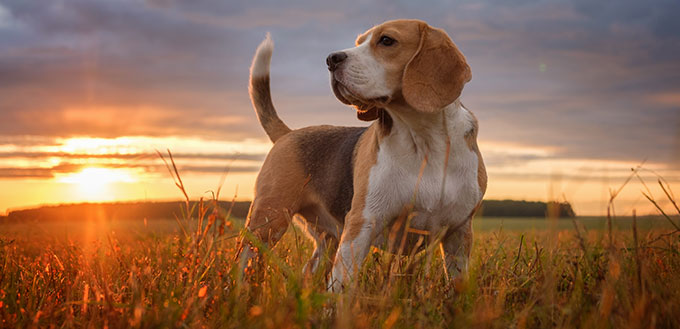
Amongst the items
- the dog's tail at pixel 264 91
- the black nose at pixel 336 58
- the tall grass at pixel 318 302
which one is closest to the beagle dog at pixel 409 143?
the black nose at pixel 336 58

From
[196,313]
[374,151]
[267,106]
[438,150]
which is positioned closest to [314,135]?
[267,106]

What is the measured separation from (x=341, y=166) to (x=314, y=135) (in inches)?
33.4

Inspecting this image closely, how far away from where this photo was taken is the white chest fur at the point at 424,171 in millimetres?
3977

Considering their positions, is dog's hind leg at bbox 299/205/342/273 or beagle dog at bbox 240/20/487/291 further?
dog's hind leg at bbox 299/205/342/273

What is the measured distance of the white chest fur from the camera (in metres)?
3.98

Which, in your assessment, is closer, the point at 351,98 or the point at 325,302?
the point at 325,302

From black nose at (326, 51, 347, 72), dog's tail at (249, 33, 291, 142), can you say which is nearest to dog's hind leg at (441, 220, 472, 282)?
black nose at (326, 51, 347, 72)

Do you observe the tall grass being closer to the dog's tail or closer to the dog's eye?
the dog's eye

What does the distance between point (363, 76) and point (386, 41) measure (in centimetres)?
42

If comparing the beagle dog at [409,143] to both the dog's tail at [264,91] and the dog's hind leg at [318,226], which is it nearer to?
the dog's hind leg at [318,226]

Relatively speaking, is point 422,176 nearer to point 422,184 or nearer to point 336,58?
point 422,184

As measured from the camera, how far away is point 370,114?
14.6ft

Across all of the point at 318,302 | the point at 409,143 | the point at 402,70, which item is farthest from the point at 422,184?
the point at 318,302

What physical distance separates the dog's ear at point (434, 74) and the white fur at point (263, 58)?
2480 mm
